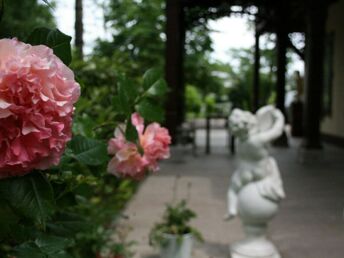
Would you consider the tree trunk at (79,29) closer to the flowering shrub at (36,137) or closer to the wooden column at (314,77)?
the flowering shrub at (36,137)

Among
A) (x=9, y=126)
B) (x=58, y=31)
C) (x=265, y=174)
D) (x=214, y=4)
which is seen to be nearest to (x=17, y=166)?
(x=9, y=126)

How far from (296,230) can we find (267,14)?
1129 centimetres

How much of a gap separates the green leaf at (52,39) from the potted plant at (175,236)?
9.61 feet

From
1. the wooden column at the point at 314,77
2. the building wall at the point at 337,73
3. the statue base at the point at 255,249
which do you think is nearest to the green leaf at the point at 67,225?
the statue base at the point at 255,249

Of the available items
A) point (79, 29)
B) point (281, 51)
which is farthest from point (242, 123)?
point (281, 51)

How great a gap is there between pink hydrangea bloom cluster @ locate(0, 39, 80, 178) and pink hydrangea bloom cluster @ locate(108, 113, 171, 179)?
61 cm

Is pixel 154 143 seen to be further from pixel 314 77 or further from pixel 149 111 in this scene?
pixel 314 77

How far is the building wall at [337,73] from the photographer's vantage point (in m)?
12.6

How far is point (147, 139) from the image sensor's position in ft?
4.71

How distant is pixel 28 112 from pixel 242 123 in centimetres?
283

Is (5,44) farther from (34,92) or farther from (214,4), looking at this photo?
(214,4)

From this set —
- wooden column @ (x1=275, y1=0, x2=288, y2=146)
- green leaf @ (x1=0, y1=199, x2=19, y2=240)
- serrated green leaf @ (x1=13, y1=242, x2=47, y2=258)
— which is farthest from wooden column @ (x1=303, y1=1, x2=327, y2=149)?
green leaf @ (x1=0, y1=199, x2=19, y2=240)

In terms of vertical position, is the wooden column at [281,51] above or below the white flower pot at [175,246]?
above

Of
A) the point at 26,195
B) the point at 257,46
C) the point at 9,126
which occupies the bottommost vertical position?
the point at 26,195
